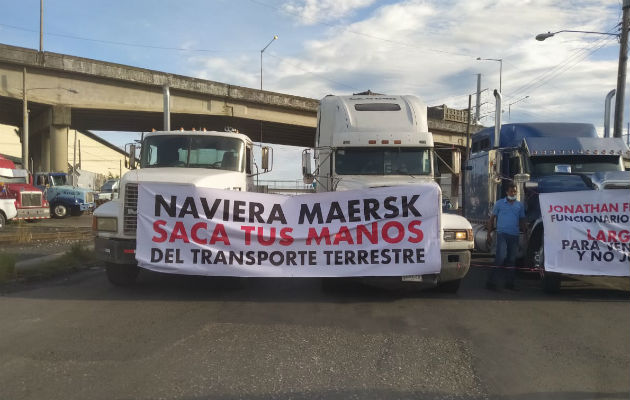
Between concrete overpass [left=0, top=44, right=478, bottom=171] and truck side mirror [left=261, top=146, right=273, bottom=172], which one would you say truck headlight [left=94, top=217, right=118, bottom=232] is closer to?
truck side mirror [left=261, top=146, right=273, bottom=172]

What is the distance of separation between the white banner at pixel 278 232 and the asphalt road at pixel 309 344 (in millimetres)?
551

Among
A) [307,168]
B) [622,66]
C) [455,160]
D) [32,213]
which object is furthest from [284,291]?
[32,213]

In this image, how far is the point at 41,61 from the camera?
102ft

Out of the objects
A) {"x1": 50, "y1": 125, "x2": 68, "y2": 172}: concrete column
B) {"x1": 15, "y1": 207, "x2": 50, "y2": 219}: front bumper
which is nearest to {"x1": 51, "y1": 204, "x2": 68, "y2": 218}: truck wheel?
{"x1": 15, "y1": 207, "x2": 50, "y2": 219}: front bumper

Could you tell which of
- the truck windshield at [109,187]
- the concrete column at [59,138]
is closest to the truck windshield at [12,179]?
the concrete column at [59,138]

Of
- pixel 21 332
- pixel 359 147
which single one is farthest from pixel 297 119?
pixel 21 332

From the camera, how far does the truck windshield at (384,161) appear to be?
9.83 m

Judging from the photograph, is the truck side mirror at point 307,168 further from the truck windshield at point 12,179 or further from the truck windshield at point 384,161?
the truck windshield at point 12,179

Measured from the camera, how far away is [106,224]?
8.31m

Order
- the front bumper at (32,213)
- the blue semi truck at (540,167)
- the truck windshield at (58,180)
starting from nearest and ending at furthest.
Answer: the blue semi truck at (540,167), the front bumper at (32,213), the truck windshield at (58,180)

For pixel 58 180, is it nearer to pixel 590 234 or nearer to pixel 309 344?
pixel 309 344

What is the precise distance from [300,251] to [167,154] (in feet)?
11.5

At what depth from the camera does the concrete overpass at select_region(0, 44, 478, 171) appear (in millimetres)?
31391

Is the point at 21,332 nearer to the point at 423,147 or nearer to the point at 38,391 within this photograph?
the point at 38,391
